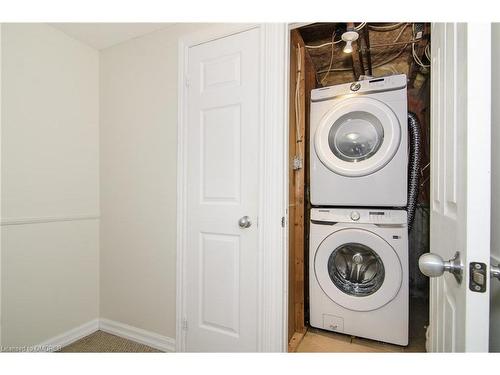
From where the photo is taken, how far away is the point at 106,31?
1.75 meters

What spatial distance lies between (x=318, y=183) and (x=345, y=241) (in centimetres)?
49

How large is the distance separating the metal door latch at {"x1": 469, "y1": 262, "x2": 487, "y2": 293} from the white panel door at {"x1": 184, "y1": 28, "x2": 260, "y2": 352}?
3.17 feet

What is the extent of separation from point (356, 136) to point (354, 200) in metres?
0.49

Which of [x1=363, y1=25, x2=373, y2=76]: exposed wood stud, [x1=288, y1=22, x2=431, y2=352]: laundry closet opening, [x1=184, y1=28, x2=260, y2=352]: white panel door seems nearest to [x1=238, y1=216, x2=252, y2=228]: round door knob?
[x1=184, y1=28, x2=260, y2=352]: white panel door

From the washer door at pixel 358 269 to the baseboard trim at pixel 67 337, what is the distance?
1782 mm

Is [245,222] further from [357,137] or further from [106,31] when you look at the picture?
[106,31]

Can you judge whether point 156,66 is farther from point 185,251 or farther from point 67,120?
point 185,251

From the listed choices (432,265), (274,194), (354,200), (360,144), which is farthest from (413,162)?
(432,265)

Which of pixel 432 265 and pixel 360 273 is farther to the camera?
pixel 360 273

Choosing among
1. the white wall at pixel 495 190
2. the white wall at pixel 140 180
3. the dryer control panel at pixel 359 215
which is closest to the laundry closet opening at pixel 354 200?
the dryer control panel at pixel 359 215

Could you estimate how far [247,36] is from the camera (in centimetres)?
142

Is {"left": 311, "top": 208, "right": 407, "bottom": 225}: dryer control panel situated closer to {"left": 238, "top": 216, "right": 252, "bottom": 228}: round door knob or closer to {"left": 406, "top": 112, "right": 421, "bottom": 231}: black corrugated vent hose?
{"left": 406, "top": 112, "right": 421, "bottom": 231}: black corrugated vent hose
